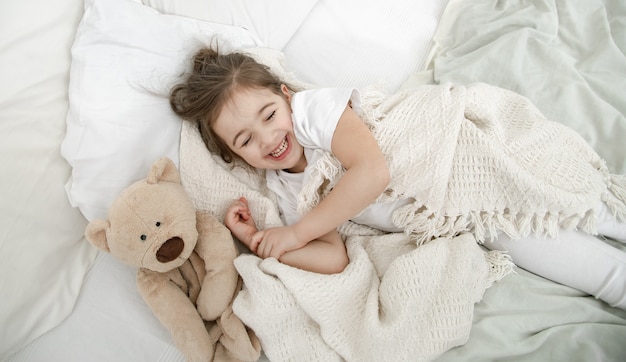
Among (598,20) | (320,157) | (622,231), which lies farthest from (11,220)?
(598,20)

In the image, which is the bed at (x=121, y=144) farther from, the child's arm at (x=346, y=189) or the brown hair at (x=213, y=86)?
the child's arm at (x=346, y=189)

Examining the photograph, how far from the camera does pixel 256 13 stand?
4.00 feet

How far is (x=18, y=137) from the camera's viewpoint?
33.1 inches

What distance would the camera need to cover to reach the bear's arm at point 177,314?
0.79 m

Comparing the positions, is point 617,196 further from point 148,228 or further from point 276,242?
point 148,228

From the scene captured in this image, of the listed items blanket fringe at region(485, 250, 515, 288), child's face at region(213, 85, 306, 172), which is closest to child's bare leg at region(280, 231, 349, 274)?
child's face at region(213, 85, 306, 172)

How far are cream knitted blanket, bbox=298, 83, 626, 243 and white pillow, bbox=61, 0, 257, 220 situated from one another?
41 centimetres

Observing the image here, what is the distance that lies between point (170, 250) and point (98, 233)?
0.47 ft

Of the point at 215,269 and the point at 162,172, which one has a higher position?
the point at 162,172

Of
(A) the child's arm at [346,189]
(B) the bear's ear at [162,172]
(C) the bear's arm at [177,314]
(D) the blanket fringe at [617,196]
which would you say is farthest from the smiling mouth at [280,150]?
(D) the blanket fringe at [617,196]

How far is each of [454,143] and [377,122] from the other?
0.18 m

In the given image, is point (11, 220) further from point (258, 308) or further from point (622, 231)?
point (622, 231)

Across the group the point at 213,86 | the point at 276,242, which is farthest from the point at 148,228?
the point at 213,86

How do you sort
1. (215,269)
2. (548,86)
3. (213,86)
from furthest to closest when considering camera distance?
1. (548,86)
2. (213,86)
3. (215,269)
